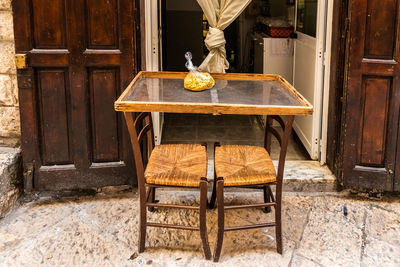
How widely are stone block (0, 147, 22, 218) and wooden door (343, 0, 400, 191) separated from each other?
2610 mm

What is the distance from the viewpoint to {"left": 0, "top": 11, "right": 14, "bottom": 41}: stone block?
338 centimetres

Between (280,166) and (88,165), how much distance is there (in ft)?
5.21

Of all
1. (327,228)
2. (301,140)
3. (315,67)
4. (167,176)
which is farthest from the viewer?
(301,140)

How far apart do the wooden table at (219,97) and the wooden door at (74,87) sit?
35cm

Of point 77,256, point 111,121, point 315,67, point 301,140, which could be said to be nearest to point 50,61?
point 111,121

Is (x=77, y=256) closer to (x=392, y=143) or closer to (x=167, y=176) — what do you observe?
(x=167, y=176)

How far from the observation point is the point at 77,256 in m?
2.82

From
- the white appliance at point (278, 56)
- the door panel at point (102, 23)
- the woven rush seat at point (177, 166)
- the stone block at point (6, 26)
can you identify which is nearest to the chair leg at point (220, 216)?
the woven rush seat at point (177, 166)

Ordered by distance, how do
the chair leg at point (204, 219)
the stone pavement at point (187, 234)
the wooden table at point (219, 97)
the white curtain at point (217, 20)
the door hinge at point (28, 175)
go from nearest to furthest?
the wooden table at point (219, 97), the chair leg at point (204, 219), the stone pavement at point (187, 234), the door hinge at point (28, 175), the white curtain at point (217, 20)

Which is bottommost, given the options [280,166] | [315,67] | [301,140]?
[301,140]

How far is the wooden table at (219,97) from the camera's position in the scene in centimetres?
249

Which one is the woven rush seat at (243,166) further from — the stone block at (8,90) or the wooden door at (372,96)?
the stone block at (8,90)

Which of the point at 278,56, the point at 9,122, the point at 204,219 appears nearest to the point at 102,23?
the point at 9,122

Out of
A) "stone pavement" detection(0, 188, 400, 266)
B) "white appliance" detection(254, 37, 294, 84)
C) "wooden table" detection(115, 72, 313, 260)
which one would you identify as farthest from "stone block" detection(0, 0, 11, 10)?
"white appliance" detection(254, 37, 294, 84)
